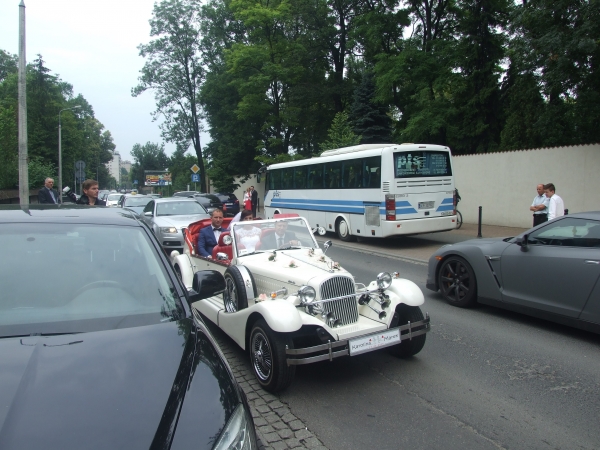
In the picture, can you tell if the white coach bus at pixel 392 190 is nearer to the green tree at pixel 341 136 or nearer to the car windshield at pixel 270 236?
the green tree at pixel 341 136

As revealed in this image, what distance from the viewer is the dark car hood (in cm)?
186

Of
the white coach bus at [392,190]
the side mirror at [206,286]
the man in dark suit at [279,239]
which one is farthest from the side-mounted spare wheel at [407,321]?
the white coach bus at [392,190]

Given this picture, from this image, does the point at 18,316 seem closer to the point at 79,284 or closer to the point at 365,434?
the point at 79,284

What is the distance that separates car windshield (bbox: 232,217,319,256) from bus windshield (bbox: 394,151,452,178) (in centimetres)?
784

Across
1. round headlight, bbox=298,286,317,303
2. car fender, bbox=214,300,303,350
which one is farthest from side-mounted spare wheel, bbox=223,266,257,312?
round headlight, bbox=298,286,317,303

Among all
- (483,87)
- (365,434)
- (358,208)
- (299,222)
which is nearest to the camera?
(365,434)

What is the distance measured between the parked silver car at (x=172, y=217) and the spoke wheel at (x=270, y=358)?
8.31 metres

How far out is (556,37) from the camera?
12188 millimetres

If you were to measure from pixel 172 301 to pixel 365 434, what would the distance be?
5.87 ft

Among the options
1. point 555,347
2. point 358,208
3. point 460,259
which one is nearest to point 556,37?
point 358,208

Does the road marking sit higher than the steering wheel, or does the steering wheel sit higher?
the steering wheel

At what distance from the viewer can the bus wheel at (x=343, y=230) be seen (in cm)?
1589

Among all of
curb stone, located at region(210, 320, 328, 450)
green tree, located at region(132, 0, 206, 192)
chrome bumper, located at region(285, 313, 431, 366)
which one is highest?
green tree, located at region(132, 0, 206, 192)

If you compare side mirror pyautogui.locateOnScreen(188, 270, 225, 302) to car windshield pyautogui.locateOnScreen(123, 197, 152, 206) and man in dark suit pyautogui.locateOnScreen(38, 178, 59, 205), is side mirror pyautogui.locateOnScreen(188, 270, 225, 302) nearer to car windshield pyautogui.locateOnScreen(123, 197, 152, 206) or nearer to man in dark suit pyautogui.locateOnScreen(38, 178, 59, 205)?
man in dark suit pyautogui.locateOnScreen(38, 178, 59, 205)
